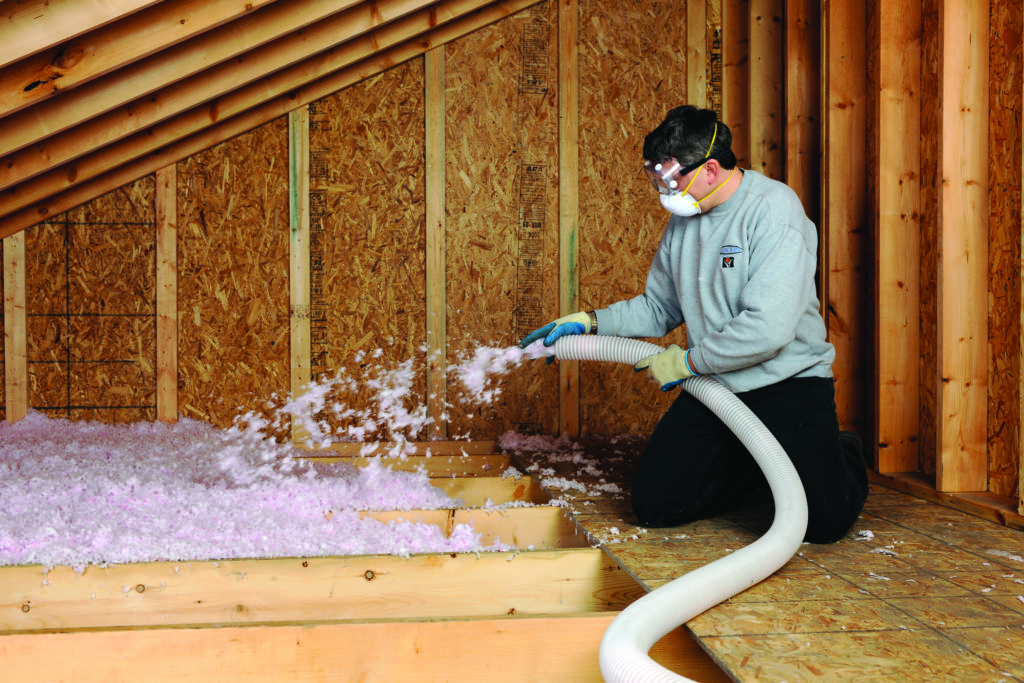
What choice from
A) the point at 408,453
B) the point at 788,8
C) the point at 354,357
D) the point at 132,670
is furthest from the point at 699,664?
the point at 788,8

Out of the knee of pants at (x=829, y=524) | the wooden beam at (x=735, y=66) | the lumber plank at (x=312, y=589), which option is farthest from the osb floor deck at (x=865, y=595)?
the wooden beam at (x=735, y=66)

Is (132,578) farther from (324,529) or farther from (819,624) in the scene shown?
(819,624)

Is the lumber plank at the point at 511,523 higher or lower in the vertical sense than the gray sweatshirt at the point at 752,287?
lower

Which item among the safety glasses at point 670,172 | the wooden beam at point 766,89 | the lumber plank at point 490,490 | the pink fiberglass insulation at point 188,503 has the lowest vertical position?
the lumber plank at point 490,490

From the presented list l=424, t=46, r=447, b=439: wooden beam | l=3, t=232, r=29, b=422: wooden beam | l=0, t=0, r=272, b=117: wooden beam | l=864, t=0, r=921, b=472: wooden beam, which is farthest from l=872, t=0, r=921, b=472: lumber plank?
l=3, t=232, r=29, b=422: wooden beam

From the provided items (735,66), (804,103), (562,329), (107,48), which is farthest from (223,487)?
(735,66)

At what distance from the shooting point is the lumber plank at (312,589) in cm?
171

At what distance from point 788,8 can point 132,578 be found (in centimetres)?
372

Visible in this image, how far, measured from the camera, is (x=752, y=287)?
6.89 ft

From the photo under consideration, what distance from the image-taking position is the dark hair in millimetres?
2174

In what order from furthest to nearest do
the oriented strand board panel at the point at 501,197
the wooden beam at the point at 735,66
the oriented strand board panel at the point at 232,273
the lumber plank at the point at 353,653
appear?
the wooden beam at the point at 735,66
the oriented strand board panel at the point at 501,197
the oriented strand board panel at the point at 232,273
the lumber plank at the point at 353,653

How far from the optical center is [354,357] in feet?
13.6

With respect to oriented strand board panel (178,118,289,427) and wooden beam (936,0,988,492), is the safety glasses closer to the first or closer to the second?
wooden beam (936,0,988,492)

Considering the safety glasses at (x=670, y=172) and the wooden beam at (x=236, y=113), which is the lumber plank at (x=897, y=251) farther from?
the wooden beam at (x=236, y=113)
